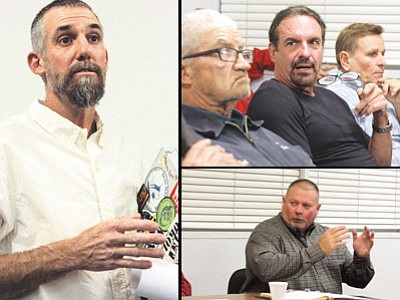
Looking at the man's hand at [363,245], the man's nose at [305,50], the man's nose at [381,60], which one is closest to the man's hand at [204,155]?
the man's nose at [305,50]

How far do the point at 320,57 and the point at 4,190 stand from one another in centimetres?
54

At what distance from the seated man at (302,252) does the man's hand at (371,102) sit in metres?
0.96

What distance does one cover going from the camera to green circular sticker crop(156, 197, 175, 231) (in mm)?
1296

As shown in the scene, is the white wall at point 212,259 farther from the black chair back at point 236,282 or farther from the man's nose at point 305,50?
the man's nose at point 305,50

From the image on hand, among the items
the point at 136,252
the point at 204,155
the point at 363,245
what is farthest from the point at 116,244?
the point at 363,245

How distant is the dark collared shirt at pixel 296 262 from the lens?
230 centimetres

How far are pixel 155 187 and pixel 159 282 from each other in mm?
143

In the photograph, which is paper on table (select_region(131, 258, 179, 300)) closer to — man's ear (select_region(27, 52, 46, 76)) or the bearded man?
the bearded man

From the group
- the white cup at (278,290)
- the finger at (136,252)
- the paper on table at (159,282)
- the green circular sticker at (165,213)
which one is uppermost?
the green circular sticker at (165,213)

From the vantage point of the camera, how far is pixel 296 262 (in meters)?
2.32

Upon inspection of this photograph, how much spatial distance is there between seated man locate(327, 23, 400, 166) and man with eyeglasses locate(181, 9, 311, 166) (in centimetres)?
16

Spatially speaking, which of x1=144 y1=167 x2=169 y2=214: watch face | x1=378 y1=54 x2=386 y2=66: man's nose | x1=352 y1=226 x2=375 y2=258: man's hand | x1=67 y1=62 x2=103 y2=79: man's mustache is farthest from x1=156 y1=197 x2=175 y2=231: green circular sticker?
x1=352 y1=226 x2=375 y2=258: man's hand

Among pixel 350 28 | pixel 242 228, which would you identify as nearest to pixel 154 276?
pixel 350 28

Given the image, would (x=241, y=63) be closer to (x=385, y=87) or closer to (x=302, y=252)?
(x=385, y=87)
